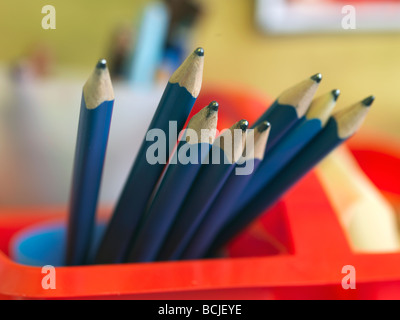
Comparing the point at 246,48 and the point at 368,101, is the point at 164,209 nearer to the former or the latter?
the point at 368,101

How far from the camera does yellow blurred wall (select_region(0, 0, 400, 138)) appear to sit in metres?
0.64

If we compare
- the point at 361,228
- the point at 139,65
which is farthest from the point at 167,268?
the point at 139,65

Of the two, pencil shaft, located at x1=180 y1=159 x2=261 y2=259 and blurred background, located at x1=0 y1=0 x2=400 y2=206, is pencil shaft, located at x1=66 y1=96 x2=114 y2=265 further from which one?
blurred background, located at x1=0 y1=0 x2=400 y2=206

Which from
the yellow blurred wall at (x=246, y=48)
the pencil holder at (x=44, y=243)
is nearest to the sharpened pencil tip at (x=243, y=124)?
the pencil holder at (x=44, y=243)

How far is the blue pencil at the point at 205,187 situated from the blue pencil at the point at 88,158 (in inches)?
1.4

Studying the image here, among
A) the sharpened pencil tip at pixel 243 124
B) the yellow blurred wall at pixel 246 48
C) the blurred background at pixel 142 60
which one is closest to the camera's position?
the sharpened pencil tip at pixel 243 124

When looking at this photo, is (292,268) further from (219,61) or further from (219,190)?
(219,61)

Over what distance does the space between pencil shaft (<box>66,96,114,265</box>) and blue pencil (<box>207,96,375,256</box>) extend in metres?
0.06

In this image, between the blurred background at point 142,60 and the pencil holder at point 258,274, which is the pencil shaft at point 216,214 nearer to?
the pencil holder at point 258,274

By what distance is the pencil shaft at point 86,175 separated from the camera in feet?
0.50

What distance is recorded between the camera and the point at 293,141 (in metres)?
0.18

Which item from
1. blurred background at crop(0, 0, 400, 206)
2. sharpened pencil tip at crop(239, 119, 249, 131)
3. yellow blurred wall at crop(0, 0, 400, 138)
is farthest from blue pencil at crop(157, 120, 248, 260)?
yellow blurred wall at crop(0, 0, 400, 138)

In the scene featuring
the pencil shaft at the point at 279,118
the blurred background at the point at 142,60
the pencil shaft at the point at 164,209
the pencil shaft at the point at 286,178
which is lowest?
the pencil shaft at the point at 164,209
